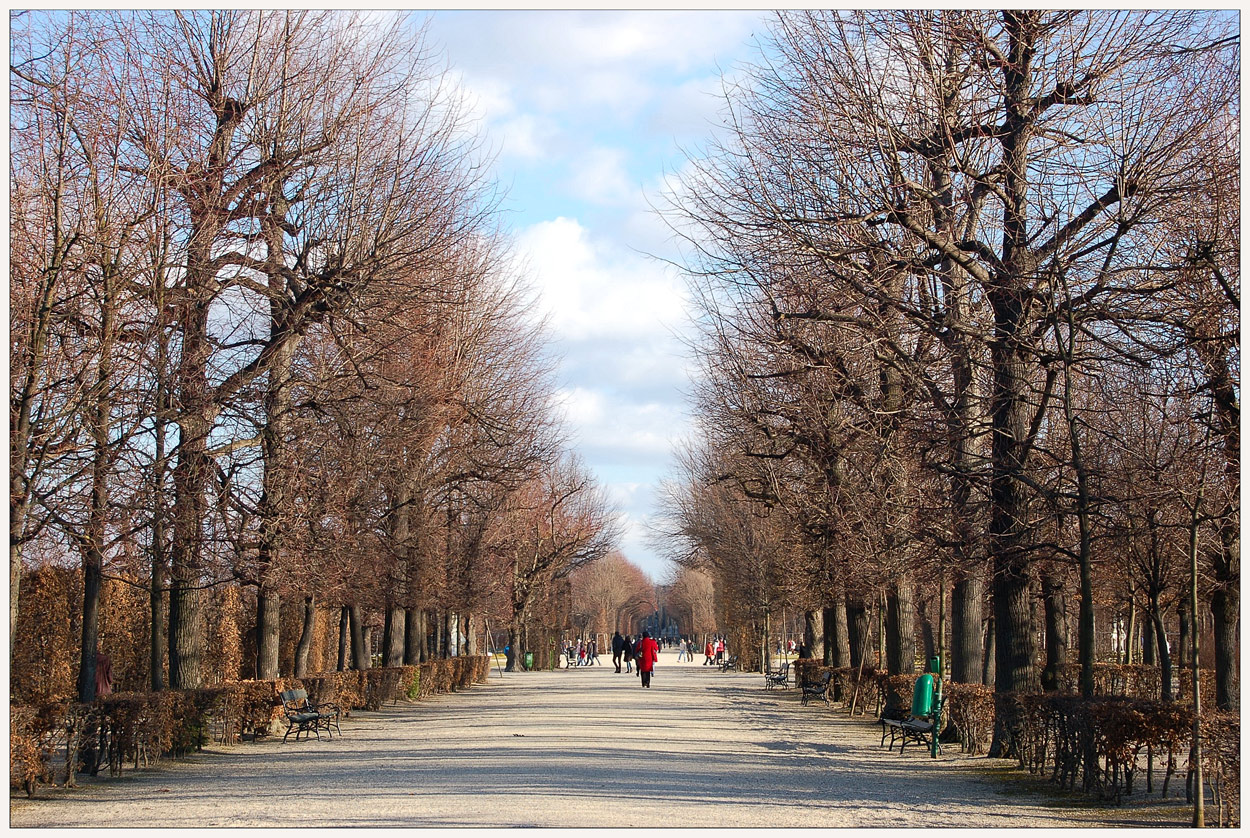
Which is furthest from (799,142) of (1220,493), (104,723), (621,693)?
(621,693)

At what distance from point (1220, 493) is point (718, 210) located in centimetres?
602

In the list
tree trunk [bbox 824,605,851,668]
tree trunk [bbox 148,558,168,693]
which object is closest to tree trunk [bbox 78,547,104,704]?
tree trunk [bbox 148,558,168,693]

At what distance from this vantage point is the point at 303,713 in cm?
1867

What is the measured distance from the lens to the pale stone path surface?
1057cm

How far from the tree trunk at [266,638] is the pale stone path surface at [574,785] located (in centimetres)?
175

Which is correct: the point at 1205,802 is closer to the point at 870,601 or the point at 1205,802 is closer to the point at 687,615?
the point at 870,601

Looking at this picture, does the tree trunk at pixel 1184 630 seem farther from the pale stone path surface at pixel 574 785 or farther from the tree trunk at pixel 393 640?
the tree trunk at pixel 393 640

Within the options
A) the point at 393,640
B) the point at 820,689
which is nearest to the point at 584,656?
the point at 393,640

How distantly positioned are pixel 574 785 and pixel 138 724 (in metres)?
5.41

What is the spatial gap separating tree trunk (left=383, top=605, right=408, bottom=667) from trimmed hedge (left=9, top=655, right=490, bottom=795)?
257 inches

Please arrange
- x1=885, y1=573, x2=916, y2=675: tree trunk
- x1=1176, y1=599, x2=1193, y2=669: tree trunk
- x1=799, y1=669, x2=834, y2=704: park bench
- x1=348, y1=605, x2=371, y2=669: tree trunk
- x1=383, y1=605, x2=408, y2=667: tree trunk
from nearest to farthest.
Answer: x1=1176, y1=599, x2=1193, y2=669: tree trunk
x1=885, y1=573, x2=916, y2=675: tree trunk
x1=348, y1=605, x2=371, y2=669: tree trunk
x1=799, y1=669, x2=834, y2=704: park bench
x1=383, y1=605, x2=408, y2=667: tree trunk

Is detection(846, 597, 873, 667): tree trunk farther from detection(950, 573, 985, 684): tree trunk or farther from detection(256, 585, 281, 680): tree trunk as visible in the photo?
detection(256, 585, 281, 680): tree trunk

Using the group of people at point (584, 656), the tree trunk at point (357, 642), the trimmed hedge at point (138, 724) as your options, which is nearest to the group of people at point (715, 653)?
the group of people at point (584, 656)

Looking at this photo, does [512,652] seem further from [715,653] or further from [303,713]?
[303,713]
